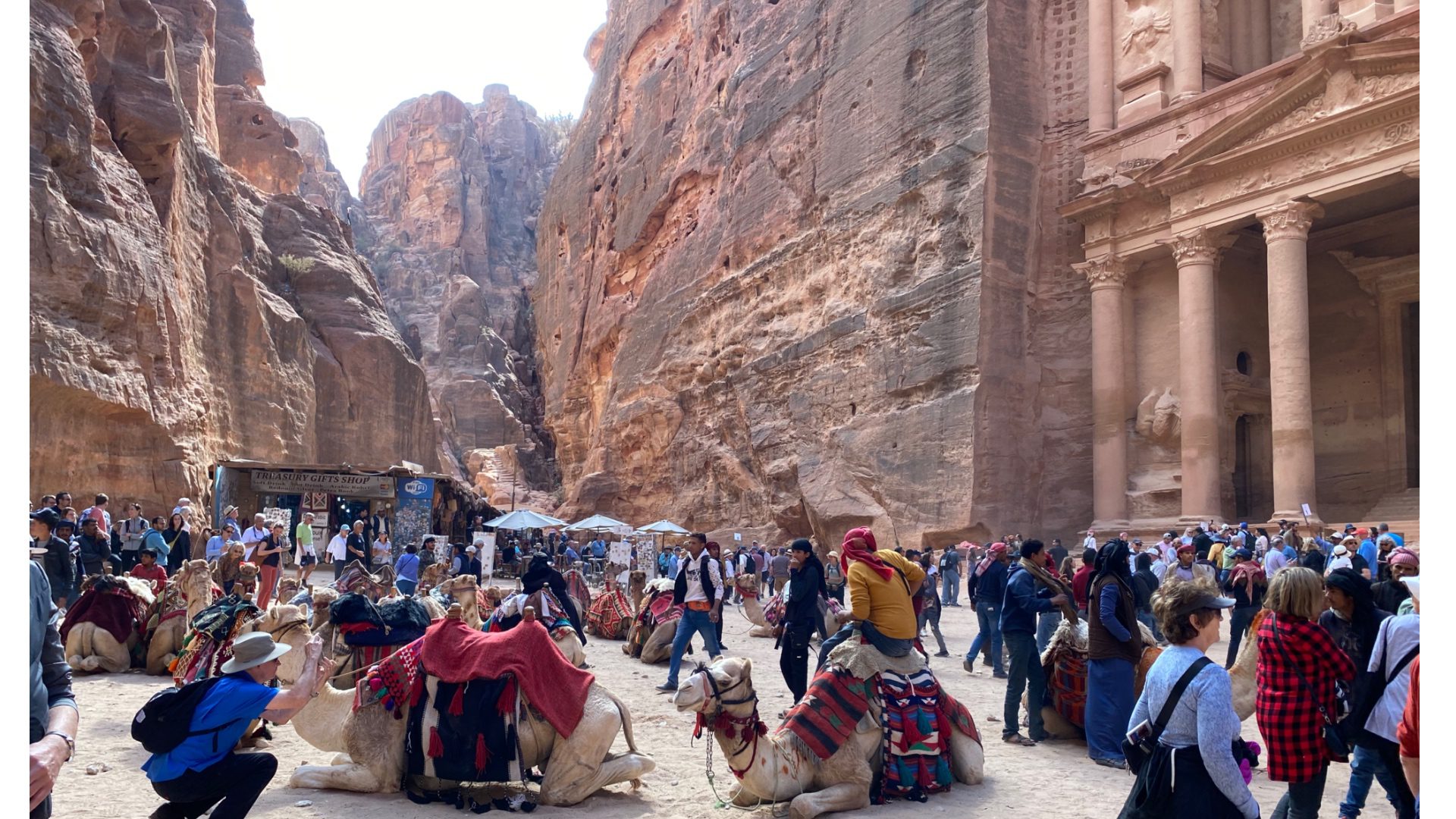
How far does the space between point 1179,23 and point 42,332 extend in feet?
89.0

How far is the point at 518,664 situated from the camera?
6863mm

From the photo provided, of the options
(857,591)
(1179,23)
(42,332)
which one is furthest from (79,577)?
(1179,23)

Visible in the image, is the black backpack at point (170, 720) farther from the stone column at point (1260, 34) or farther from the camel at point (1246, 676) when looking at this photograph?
the stone column at point (1260, 34)

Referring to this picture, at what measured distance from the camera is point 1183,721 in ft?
14.9

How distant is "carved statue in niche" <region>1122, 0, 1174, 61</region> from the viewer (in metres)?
28.4

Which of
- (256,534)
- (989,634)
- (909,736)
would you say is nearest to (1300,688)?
(909,736)

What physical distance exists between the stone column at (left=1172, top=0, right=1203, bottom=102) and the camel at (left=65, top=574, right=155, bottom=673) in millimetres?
25178

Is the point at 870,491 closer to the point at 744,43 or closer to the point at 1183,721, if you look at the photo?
the point at 744,43

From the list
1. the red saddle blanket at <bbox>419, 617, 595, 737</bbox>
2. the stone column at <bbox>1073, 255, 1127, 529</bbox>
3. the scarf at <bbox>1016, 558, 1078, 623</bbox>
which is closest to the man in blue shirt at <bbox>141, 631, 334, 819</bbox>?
the red saddle blanket at <bbox>419, 617, 595, 737</bbox>

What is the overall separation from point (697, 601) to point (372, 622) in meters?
4.66

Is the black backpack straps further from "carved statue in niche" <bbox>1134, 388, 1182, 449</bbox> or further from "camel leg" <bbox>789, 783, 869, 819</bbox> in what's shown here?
"carved statue in niche" <bbox>1134, 388, 1182, 449</bbox>

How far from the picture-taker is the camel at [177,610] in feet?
38.6

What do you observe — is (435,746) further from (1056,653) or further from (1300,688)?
(1056,653)

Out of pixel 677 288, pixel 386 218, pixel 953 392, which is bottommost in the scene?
pixel 953 392
